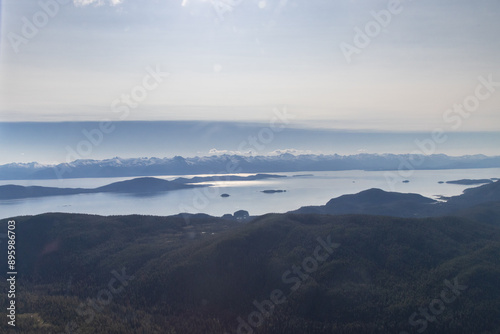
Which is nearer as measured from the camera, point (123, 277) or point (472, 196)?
point (123, 277)

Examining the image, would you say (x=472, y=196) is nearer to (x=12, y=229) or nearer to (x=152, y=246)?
(x=152, y=246)

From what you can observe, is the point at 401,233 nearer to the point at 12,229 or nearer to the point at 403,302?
the point at 403,302

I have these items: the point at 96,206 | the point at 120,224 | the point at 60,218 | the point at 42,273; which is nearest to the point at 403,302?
the point at 42,273

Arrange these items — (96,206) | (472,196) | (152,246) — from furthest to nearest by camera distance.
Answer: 1. (96,206)
2. (472,196)
3. (152,246)

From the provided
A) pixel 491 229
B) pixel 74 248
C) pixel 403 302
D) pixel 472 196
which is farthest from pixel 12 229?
pixel 472 196

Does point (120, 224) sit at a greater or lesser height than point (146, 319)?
greater

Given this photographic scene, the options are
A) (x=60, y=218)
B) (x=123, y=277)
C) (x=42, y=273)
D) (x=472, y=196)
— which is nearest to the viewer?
(x=123, y=277)

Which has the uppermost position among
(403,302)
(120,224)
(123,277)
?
(120,224)
